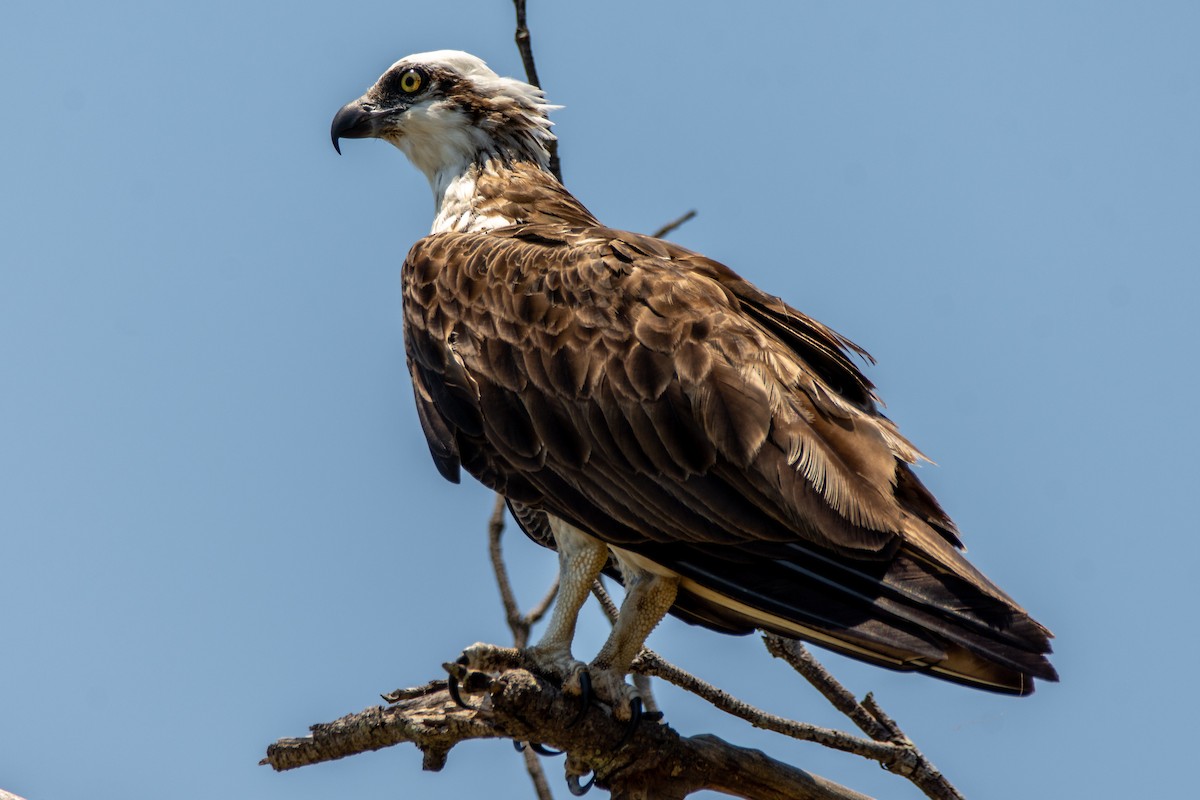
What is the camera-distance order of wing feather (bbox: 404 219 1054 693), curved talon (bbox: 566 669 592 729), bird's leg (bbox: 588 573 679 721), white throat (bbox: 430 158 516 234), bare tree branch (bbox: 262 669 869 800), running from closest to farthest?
bare tree branch (bbox: 262 669 869 800), wing feather (bbox: 404 219 1054 693), curved talon (bbox: 566 669 592 729), bird's leg (bbox: 588 573 679 721), white throat (bbox: 430 158 516 234)

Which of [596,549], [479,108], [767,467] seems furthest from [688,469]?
[479,108]

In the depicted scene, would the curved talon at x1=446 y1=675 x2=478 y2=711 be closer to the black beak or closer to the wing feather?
the wing feather

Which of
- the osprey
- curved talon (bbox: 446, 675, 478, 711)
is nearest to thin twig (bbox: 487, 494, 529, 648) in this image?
the osprey

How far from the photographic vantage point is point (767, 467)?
5027 mm

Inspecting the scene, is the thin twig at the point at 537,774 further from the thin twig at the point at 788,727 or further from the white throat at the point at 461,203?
the white throat at the point at 461,203

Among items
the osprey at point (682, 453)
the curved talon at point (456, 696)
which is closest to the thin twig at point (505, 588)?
the osprey at point (682, 453)

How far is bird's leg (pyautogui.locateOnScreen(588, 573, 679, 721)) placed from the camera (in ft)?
16.6

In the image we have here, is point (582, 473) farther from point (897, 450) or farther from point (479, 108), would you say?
point (479, 108)

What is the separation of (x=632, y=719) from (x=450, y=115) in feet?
10.8

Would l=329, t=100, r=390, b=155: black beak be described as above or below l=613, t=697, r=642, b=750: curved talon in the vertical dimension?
above

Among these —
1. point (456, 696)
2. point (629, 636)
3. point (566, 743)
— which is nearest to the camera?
point (456, 696)

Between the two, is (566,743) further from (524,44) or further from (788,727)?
(524,44)

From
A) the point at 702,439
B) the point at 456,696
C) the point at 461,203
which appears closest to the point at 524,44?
the point at 461,203

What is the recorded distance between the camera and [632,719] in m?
5.05
